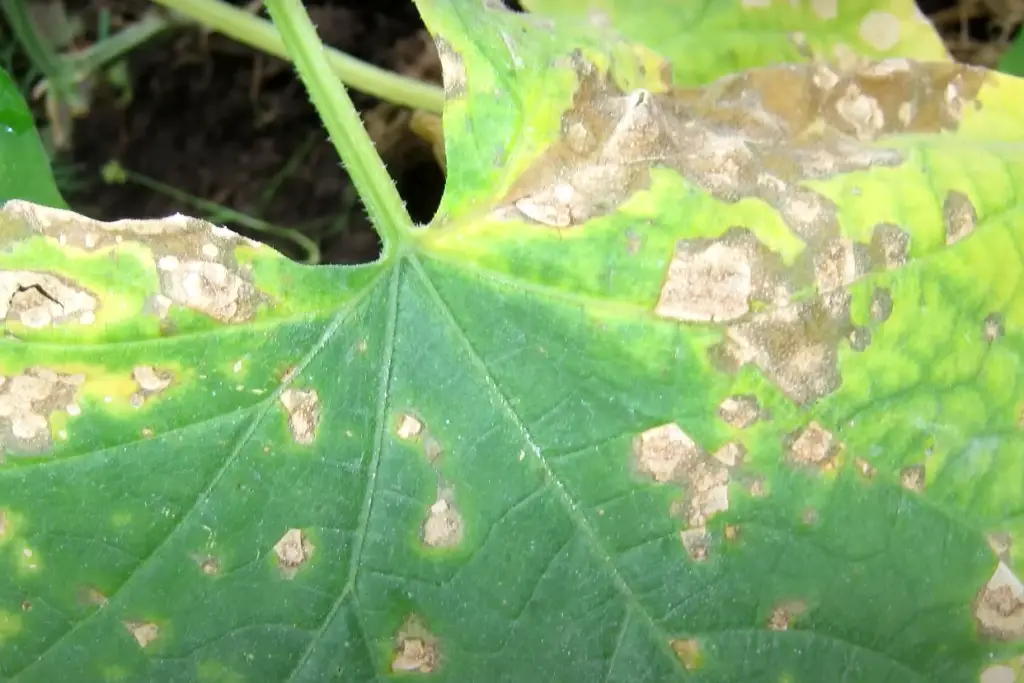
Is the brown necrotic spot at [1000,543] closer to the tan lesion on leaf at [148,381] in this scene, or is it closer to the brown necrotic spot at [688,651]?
the brown necrotic spot at [688,651]

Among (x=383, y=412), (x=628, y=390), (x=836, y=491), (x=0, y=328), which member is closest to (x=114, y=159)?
(x=0, y=328)

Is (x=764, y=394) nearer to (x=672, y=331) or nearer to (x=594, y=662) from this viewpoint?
(x=672, y=331)

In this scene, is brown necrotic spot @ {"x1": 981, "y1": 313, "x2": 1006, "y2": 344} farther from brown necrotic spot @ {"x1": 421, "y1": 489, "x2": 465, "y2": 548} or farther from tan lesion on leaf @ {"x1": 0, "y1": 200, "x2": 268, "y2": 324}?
tan lesion on leaf @ {"x1": 0, "y1": 200, "x2": 268, "y2": 324}

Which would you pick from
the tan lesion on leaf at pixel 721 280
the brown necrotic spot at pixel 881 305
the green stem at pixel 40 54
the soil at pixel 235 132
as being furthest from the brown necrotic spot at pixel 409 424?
the green stem at pixel 40 54

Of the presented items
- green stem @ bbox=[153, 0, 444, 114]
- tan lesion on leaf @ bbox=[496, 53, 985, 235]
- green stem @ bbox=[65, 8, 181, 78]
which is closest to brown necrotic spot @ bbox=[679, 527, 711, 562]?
tan lesion on leaf @ bbox=[496, 53, 985, 235]

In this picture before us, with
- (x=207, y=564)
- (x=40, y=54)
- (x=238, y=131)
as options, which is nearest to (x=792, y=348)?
(x=207, y=564)

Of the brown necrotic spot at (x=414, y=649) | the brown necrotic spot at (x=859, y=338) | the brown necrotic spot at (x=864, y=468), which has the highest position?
the brown necrotic spot at (x=859, y=338)

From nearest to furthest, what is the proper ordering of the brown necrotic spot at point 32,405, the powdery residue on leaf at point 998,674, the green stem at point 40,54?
1. the brown necrotic spot at point 32,405
2. the powdery residue on leaf at point 998,674
3. the green stem at point 40,54
